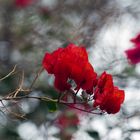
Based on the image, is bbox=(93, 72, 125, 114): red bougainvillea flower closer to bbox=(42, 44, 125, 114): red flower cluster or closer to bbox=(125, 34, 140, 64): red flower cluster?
bbox=(42, 44, 125, 114): red flower cluster

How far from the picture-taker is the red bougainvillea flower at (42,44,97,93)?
1638 millimetres

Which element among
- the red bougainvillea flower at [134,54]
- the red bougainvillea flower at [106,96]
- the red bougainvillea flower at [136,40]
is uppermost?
the red bougainvillea flower at [136,40]

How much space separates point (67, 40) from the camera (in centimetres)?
313

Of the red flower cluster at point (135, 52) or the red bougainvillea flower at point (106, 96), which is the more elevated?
the red flower cluster at point (135, 52)

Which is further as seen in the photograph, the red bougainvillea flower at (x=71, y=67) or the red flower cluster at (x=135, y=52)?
the red flower cluster at (x=135, y=52)

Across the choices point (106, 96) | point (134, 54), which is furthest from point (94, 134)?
point (106, 96)

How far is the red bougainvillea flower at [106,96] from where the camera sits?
65.2 inches

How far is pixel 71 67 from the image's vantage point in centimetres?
163

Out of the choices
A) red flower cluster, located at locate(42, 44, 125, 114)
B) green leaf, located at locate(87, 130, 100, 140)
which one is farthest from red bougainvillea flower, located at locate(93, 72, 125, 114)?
green leaf, located at locate(87, 130, 100, 140)

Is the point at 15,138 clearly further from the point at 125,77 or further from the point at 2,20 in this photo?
the point at 2,20

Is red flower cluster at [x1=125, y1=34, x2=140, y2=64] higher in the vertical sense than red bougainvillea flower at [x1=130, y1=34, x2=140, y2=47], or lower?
lower

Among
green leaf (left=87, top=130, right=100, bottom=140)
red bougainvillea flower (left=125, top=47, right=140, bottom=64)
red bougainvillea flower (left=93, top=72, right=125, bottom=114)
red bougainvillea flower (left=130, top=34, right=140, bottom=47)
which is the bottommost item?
red bougainvillea flower (left=93, top=72, right=125, bottom=114)

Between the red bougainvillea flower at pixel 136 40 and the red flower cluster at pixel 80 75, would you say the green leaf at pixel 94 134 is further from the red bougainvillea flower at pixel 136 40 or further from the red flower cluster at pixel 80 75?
the red flower cluster at pixel 80 75

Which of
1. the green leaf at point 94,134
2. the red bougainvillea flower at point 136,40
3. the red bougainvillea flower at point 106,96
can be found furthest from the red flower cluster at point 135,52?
the red bougainvillea flower at point 106,96
